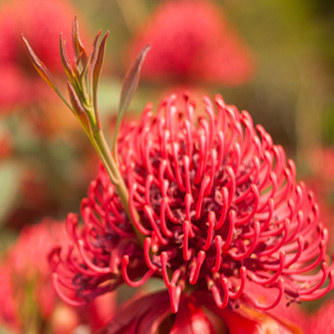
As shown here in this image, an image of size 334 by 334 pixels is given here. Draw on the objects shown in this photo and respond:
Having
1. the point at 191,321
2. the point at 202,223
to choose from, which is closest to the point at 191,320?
the point at 191,321

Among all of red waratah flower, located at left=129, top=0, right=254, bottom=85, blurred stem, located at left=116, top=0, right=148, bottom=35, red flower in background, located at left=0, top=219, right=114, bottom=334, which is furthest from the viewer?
blurred stem, located at left=116, top=0, right=148, bottom=35

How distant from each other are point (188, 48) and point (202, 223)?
1175 millimetres

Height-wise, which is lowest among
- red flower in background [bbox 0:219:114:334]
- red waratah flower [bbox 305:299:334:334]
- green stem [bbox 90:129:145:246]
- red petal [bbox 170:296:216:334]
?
red waratah flower [bbox 305:299:334:334]

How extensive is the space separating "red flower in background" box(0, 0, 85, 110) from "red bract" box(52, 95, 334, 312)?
3.16 ft

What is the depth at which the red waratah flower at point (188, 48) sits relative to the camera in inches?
66.7

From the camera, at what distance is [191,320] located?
1.92 feet

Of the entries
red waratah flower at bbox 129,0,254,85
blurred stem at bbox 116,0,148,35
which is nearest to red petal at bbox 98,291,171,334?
red waratah flower at bbox 129,0,254,85

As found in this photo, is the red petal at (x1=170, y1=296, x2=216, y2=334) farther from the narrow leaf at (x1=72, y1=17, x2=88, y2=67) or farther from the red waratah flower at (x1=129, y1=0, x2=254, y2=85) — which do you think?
the red waratah flower at (x1=129, y1=0, x2=254, y2=85)

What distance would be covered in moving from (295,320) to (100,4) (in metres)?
2.47

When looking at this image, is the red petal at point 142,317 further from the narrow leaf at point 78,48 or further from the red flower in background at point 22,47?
the red flower in background at point 22,47

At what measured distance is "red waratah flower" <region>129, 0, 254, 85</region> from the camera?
170 cm

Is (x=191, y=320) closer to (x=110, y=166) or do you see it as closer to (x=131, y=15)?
(x=110, y=166)

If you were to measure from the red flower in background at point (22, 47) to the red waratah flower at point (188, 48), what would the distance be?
0.92 feet

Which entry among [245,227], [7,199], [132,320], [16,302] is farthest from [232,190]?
[7,199]
